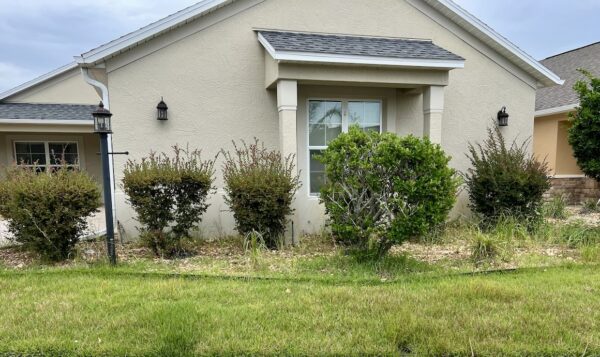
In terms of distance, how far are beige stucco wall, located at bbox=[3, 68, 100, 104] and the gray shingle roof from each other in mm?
9695

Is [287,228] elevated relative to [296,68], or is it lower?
lower

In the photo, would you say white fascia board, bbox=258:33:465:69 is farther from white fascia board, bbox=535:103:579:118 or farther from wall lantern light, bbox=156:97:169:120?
white fascia board, bbox=535:103:579:118

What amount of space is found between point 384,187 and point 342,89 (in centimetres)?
330

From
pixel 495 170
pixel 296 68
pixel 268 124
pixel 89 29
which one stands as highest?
pixel 89 29

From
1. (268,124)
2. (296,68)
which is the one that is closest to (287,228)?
(268,124)

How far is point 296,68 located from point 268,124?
1.36 metres

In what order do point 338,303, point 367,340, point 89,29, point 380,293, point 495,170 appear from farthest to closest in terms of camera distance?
1. point 89,29
2. point 495,170
3. point 380,293
4. point 338,303
5. point 367,340

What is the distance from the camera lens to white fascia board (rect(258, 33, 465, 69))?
6.09 m

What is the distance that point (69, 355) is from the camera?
2.77 metres

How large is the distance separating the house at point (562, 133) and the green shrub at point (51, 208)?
12.4m

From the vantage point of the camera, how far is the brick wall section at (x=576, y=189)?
36.6ft

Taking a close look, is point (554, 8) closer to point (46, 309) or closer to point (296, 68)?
point (296, 68)

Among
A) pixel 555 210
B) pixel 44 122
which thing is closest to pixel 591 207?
pixel 555 210

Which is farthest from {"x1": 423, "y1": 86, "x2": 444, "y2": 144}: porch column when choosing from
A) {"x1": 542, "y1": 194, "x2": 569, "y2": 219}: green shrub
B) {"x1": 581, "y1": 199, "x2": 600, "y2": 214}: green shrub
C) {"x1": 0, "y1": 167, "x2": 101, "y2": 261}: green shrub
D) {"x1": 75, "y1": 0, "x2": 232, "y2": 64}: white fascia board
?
{"x1": 0, "y1": 167, "x2": 101, "y2": 261}: green shrub
